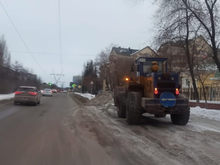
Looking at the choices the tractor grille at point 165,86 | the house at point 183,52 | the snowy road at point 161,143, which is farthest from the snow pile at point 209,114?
the tractor grille at point 165,86

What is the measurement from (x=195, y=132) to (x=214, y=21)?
8.39 meters

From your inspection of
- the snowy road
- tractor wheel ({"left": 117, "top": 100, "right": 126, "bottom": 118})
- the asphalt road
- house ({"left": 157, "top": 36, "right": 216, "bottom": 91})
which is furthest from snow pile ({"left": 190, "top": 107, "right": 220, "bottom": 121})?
the asphalt road

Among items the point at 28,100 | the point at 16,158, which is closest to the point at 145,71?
the point at 16,158

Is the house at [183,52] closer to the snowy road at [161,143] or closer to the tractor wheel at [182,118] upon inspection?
the tractor wheel at [182,118]

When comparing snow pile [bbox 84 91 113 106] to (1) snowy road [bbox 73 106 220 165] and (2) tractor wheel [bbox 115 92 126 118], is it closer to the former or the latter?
(2) tractor wheel [bbox 115 92 126 118]

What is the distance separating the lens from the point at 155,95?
32.5ft

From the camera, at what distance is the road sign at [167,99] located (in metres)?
9.72

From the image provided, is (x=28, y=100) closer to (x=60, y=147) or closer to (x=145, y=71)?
(x=145, y=71)

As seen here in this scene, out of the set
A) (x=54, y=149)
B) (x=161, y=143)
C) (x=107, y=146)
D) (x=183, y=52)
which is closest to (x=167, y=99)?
(x=161, y=143)

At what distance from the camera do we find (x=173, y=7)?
15383 millimetres

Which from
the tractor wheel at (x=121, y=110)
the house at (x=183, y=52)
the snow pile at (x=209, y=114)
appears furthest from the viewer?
the house at (x=183, y=52)

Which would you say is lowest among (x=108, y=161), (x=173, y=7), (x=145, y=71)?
(x=108, y=161)

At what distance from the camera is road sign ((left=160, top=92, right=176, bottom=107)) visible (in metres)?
9.72

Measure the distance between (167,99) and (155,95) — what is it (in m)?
0.48
